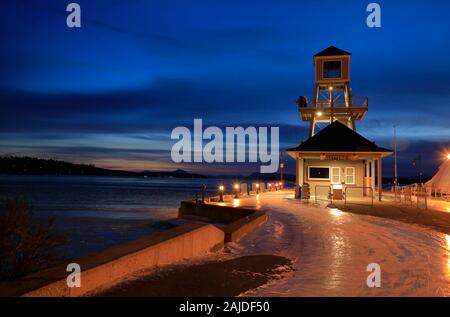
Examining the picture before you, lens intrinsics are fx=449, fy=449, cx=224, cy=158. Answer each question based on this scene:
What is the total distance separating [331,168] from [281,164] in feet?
60.7

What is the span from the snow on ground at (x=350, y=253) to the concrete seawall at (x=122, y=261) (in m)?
0.78

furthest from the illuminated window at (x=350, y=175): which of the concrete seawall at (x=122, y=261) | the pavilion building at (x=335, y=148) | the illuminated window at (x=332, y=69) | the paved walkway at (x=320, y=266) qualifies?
the concrete seawall at (x=122, y=261)

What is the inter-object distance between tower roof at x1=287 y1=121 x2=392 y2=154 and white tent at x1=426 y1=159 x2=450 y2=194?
8.42 meters

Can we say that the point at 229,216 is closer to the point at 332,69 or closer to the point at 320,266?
the point at 320,266

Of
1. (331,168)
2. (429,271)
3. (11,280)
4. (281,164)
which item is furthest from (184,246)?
(281,164)

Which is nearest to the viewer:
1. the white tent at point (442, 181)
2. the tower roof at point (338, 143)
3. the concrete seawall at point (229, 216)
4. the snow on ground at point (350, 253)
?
the snow on ground at point (350, 253)

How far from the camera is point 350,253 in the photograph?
1023 centimetres

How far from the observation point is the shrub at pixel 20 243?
22.6 feet

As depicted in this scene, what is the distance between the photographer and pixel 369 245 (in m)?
11.4

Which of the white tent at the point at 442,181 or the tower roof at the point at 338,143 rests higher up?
the tower roof at the point at 338,143

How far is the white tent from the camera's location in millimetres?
34906

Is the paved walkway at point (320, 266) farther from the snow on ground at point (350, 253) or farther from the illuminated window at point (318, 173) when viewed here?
the illuminated window at point (318, 173)

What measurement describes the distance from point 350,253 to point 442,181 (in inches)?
1212

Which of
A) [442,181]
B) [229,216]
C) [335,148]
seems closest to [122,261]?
[229,216]
